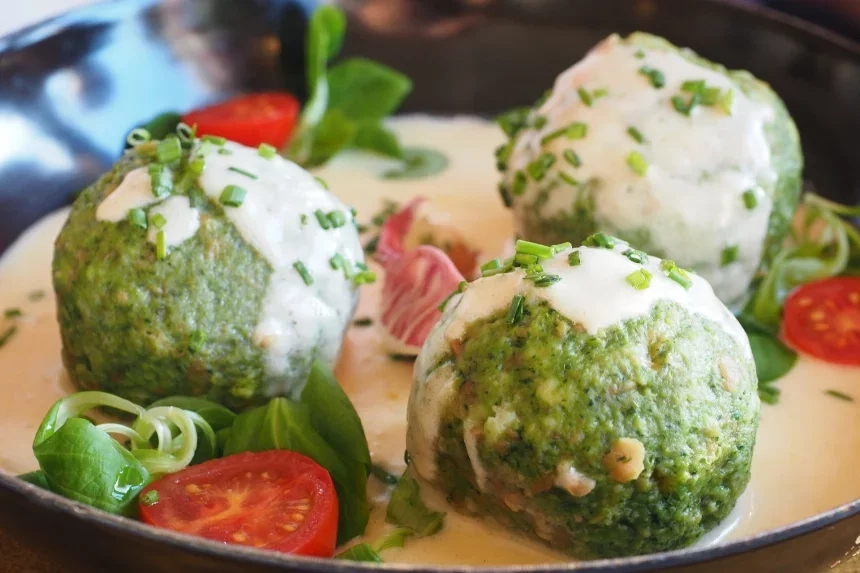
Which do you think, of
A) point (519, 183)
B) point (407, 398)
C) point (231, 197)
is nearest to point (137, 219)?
point (231, 197)

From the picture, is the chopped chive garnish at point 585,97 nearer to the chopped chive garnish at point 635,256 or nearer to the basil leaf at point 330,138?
the chopped chive garnish at point 635,256

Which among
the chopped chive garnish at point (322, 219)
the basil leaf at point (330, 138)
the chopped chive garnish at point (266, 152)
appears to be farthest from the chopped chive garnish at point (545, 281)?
the basil leaf at point (330, 138)

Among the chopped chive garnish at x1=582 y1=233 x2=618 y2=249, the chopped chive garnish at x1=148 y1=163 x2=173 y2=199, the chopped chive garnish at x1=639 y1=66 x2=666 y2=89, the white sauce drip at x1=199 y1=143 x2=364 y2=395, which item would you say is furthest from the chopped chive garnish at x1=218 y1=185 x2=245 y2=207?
the chopped chive garnish at x1=639 y1=66 x2=666 y2=89

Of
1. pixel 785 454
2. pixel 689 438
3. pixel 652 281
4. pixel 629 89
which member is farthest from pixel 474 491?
pixel 629 89

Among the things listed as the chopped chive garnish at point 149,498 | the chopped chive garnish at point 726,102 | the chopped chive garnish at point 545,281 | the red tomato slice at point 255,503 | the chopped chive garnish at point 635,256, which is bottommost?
the red tomato slice at point 255,503

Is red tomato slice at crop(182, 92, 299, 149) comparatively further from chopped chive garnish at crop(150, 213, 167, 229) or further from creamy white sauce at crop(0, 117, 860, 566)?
chopped chive garnish at crop(150, 213, 167, 229)

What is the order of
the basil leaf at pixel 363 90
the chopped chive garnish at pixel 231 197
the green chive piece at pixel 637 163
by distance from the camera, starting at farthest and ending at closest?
the basil leaf at pixel 363 90 → the green chive piece at pixel 637 163 → the chopped chive garnish at pixel 231 197

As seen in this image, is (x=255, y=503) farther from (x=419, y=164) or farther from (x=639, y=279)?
(x=419, y=164)

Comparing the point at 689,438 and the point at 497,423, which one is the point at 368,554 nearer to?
the point at 497,423
